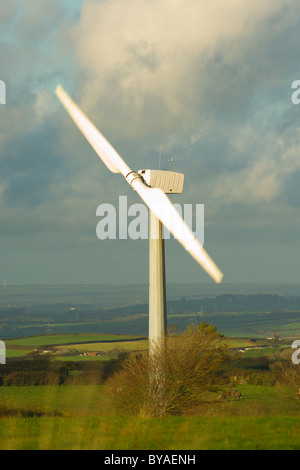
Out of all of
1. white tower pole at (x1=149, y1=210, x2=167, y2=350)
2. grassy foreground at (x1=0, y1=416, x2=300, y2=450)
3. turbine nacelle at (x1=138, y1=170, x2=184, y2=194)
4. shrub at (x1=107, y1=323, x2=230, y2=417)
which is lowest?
grassy foreground at (x1=0, y1=416, x2=300, y2=450)

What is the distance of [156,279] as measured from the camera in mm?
34500

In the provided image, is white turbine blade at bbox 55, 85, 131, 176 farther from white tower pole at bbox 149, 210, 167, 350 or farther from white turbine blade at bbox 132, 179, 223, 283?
white tower pole at bbox 149, 210, 167, 350

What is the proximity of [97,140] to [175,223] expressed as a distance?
8596 millimetres

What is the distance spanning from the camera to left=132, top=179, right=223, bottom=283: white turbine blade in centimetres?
2640

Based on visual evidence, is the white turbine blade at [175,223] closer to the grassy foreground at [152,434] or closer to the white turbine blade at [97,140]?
the white turbine blade at [97,140]

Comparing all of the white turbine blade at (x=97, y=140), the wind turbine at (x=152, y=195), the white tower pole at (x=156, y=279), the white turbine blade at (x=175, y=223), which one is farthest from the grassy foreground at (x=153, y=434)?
the white turbine blade at (x=97, y=140)

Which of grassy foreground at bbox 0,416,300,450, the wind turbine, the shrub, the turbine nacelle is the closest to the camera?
grassy foreground at bbox 0,416,300,450

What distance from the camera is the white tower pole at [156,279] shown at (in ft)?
112

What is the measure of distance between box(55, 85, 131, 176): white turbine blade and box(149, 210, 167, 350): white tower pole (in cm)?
359

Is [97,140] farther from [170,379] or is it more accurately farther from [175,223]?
[170,379]

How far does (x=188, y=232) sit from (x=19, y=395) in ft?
173

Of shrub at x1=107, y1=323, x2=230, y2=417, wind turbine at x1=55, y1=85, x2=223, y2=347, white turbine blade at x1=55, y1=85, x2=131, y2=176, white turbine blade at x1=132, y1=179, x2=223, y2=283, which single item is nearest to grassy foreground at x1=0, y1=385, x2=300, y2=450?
white turbine blade at x1=132, y1=179, x2=223, y2=283

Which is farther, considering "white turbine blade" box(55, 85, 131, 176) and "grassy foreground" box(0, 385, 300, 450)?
"white turbine blade" box(55, 85, 131, 176)

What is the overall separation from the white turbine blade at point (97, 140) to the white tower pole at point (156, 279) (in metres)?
3.59
